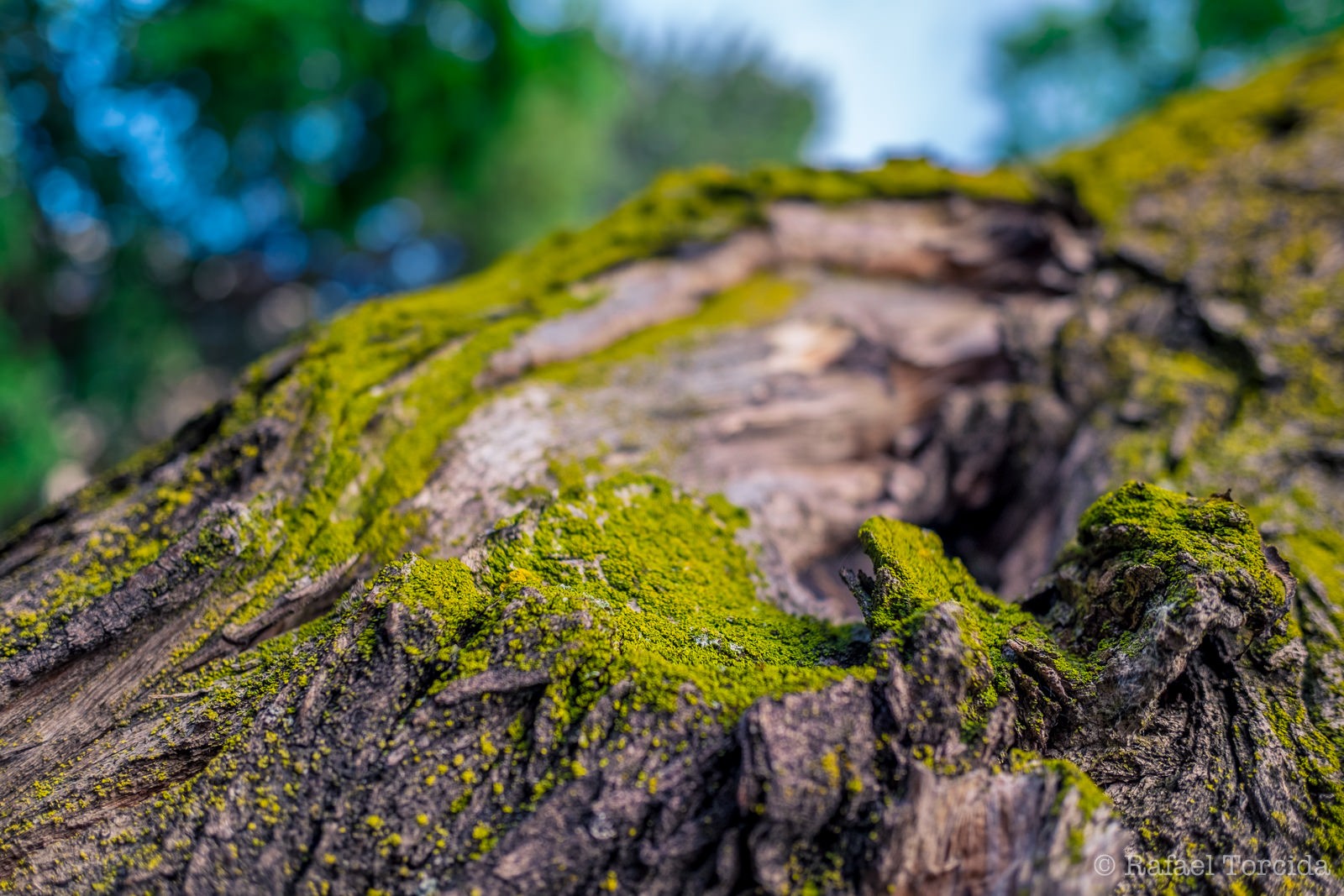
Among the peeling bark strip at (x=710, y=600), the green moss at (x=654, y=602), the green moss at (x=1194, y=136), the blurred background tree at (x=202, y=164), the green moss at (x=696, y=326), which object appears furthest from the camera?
the blurred background tree at (x=202, y=164)

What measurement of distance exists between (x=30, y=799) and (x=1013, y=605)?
126 inches

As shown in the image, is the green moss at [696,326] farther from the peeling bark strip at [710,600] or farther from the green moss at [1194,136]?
the green moss at [1194,136]

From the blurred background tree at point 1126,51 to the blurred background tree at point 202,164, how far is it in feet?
28.6

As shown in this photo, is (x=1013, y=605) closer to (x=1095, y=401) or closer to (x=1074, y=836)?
(x=1074, y=836)

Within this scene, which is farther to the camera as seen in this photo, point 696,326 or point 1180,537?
point 696,326

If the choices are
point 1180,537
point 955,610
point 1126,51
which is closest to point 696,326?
point 955,610

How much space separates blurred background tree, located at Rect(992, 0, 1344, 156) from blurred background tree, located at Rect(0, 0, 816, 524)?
28.6 feet

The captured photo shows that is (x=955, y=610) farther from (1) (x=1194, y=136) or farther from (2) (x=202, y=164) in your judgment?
(2) (x=202, y=164)

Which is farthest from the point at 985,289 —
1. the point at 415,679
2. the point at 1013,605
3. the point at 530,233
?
the point at 530,233

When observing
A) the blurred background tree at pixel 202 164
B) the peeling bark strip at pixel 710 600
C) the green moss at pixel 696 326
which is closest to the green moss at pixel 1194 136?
the peeling bark strip at pixel 710 600

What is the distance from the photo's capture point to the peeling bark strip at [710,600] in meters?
1.89

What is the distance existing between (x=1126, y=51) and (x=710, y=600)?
68.2ft

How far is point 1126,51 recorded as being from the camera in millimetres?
17266

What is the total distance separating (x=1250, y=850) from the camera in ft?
6.70
